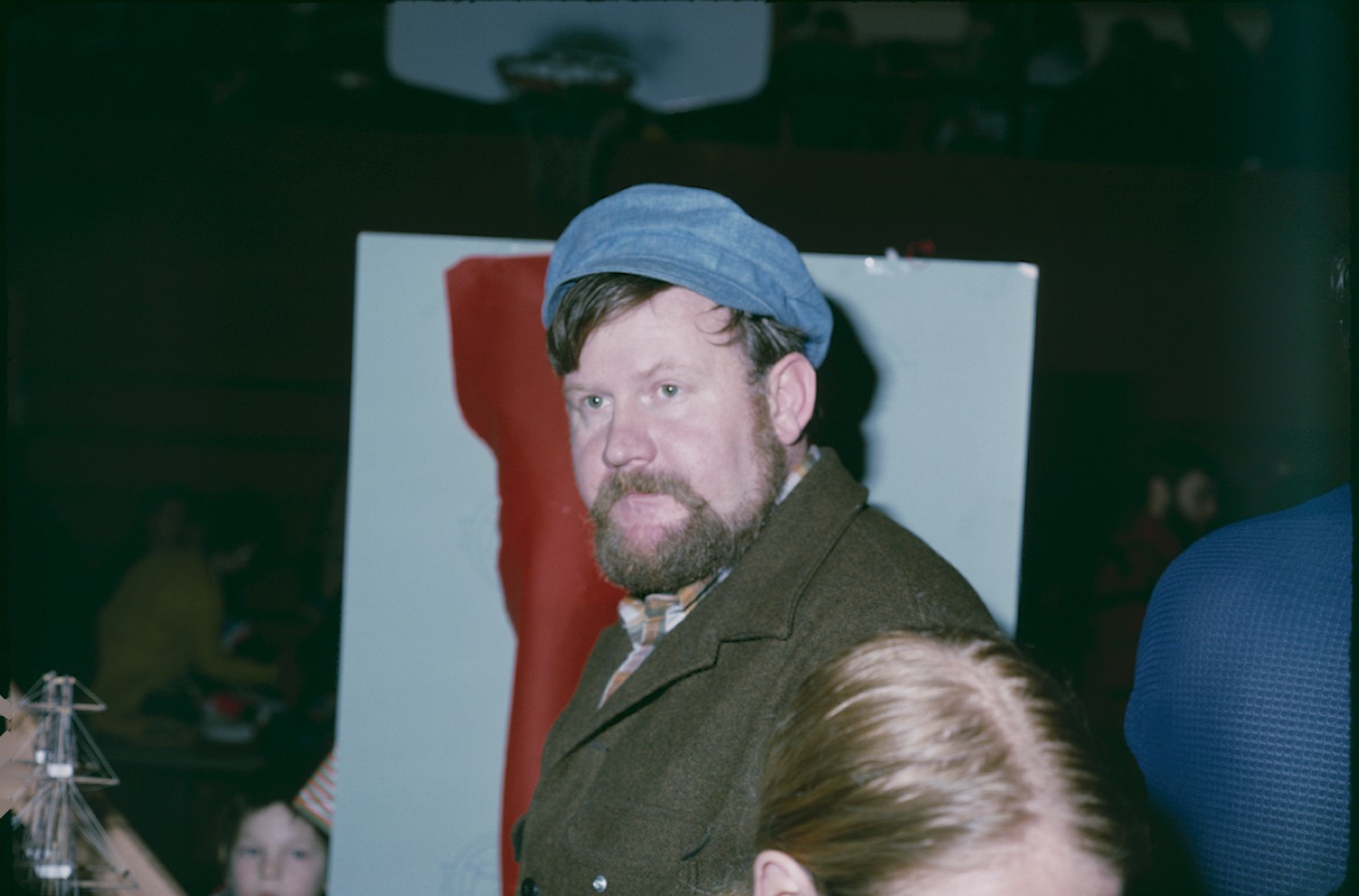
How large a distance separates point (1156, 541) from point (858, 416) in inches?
87.1

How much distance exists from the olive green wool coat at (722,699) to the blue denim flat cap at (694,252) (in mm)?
208

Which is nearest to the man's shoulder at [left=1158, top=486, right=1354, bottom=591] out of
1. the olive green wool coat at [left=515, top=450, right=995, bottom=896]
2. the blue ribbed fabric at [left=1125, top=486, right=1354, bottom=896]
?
the blue ribbed fabric at [left=1125, top=486, right=1354, bottom=896]

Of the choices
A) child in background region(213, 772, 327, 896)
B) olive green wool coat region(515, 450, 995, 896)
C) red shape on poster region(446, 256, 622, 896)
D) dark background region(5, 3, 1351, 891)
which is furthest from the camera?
dark background region(5, 3, 1351, 891)

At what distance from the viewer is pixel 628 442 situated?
3.92ft

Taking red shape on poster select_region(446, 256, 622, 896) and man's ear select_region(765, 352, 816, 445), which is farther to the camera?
red shape on poster select_region(446, 256, 622, 896)

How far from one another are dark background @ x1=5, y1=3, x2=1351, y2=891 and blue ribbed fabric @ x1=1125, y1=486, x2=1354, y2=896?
10.2 ft

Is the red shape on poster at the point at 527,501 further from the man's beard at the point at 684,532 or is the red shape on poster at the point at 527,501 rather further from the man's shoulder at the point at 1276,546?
the man's shoulder at the point at 1276,546

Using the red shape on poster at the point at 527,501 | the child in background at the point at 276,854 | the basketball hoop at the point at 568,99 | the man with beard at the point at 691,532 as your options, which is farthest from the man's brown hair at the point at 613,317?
the basketball hoop at the point at 568,99

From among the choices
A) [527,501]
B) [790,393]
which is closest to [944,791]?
[790,393]

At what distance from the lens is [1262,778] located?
0.93m

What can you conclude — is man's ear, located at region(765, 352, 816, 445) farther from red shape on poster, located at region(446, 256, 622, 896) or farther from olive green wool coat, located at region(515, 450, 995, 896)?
red shape on poster, located at region(446, 256, 622, 896)

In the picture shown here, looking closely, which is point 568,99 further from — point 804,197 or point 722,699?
point 722,699

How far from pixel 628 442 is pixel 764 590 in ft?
0.77

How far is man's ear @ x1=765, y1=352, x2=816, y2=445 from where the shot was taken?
1.26 meters
